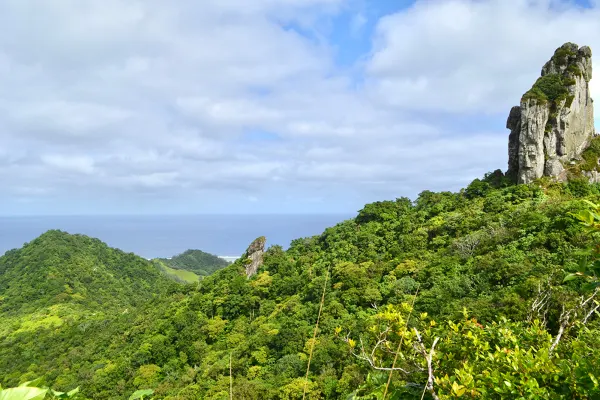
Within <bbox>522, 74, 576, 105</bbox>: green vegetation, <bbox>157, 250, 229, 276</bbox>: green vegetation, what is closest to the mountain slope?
<bbox>157, 250, 229, 276</bbox>: green vegetation

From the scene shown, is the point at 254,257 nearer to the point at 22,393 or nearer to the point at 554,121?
the point at 554,121

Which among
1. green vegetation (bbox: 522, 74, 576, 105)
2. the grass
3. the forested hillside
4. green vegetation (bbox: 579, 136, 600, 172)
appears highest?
green vegetation (bbox: 522, 74, 576, 105)

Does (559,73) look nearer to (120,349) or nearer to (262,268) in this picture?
(262,268)

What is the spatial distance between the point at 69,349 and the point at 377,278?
94.5ft

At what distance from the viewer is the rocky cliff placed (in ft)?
83.8

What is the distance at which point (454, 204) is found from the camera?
29.5m

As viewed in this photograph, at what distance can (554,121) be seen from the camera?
26.2 m

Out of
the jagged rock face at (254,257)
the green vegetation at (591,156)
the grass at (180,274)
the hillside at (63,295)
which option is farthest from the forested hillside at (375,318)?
the grass at (180,274)

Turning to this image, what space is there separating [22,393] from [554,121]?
3189 centimetres

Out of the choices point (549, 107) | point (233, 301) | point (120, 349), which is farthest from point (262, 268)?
point (549, 107)

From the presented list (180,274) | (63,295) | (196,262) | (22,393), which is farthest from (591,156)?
(196,262)

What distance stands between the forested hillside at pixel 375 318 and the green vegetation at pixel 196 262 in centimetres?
5298

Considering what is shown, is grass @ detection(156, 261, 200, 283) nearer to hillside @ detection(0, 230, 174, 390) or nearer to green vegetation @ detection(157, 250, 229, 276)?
green vegetation @ detection(157, 250, 229, 276)

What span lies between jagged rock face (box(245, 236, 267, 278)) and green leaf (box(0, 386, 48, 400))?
3481cm
